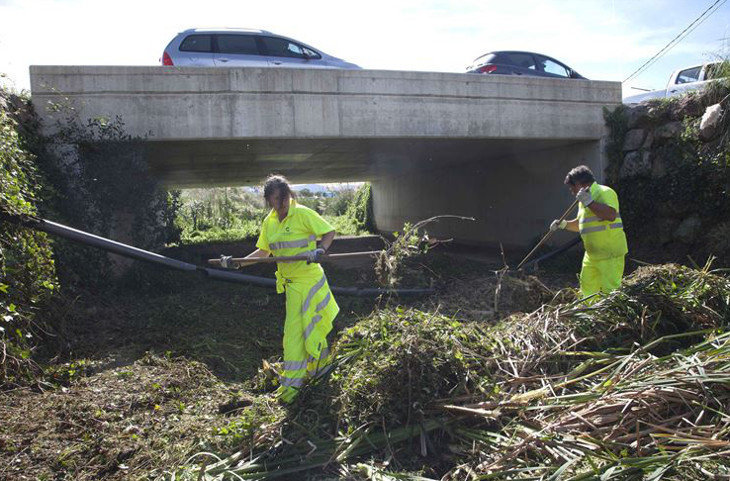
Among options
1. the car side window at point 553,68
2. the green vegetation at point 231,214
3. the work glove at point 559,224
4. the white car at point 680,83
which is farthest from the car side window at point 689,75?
the green vegetation at point 231,214

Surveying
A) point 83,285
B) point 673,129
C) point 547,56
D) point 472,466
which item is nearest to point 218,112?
point 83,285

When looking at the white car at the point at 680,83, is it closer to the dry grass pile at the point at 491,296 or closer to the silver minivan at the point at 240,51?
the dry grass pile at the point at 491,296

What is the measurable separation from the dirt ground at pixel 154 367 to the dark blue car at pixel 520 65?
5.17 metres

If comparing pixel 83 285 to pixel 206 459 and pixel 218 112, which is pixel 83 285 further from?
pixel 206 459

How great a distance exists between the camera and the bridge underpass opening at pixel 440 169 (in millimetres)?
10273

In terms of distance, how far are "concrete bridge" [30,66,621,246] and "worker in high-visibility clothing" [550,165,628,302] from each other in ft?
13.6

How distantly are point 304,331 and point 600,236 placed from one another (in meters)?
3.04

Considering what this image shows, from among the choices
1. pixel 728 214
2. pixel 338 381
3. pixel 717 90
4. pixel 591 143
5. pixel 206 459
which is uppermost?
pixel 717 90

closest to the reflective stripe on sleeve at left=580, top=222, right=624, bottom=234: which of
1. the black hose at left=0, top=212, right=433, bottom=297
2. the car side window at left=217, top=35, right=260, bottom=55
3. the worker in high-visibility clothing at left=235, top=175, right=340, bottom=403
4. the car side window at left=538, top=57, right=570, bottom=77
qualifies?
the black hose at left=0, top=212, right=433, bottom=297

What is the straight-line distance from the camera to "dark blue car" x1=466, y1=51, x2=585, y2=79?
11781mm

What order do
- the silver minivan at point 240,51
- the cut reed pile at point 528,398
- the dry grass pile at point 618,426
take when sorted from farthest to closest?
the silver minivan at point 240,51
the cut reed pile at point 528,398
the dry grass pile at point 618,426

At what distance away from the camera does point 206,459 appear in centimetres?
325

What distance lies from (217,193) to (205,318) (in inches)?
738

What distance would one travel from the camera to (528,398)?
3254 millimetres
